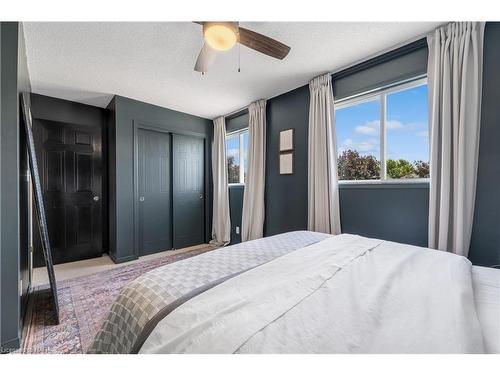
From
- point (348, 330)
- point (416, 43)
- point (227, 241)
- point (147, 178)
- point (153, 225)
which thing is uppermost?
point (416, 43)

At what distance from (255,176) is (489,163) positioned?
96.9 inches

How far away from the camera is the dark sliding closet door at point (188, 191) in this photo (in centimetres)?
389

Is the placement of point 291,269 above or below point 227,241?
above

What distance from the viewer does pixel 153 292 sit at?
0.89 meters

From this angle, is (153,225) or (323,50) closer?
(323,50)

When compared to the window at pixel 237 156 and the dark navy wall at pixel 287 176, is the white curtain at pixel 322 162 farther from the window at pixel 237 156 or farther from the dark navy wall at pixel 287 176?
the window at pixel 237 156

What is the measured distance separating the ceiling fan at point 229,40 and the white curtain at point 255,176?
5.17 ft

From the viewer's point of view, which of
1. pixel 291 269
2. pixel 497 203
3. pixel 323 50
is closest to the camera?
pixel 291 269

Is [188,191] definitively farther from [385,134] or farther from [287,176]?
[385,134]

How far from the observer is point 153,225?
3.64 m

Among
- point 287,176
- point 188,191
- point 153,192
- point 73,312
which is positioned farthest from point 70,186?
point 287,176
